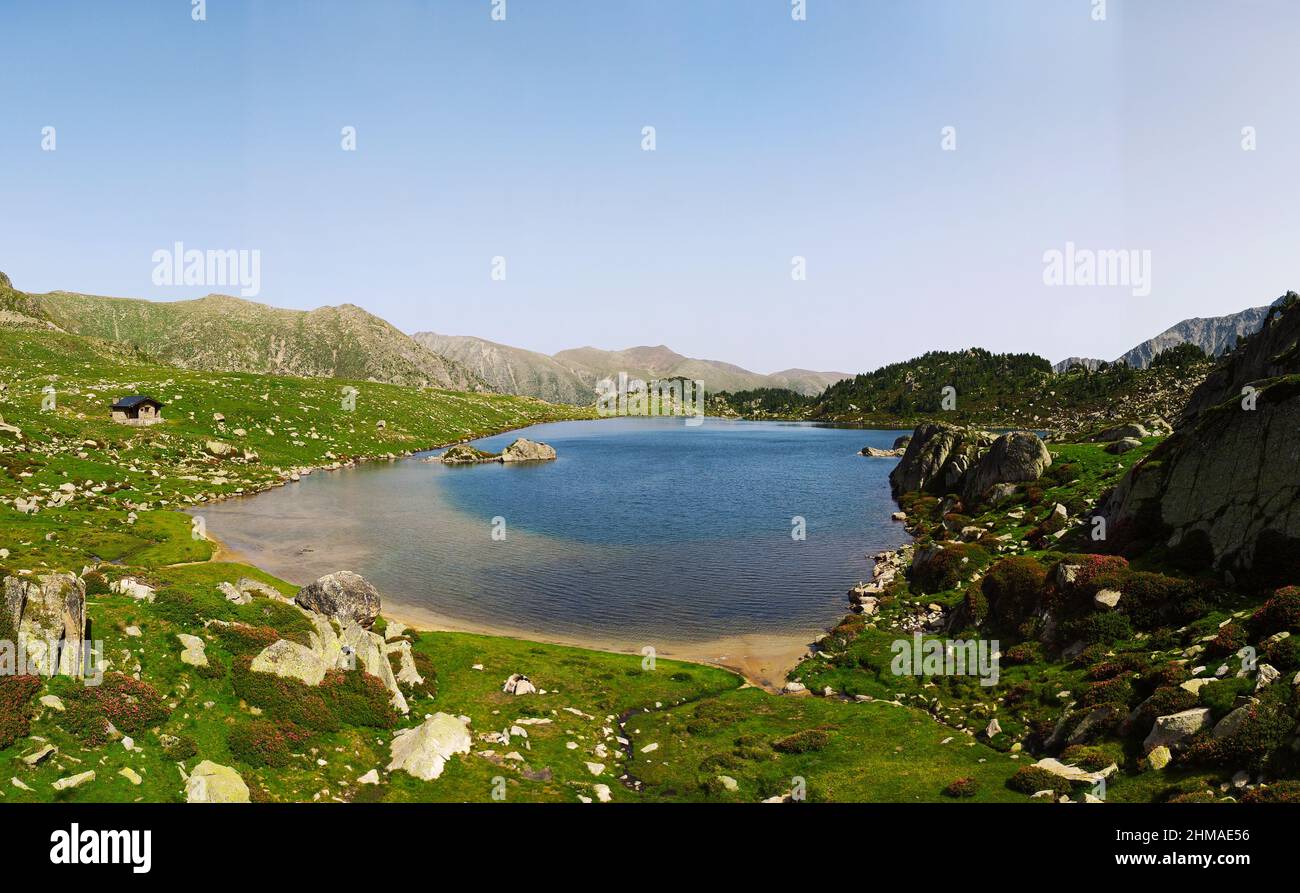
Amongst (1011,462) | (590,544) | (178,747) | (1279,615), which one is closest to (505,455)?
(590,544)

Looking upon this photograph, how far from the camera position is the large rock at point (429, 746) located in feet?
79.7

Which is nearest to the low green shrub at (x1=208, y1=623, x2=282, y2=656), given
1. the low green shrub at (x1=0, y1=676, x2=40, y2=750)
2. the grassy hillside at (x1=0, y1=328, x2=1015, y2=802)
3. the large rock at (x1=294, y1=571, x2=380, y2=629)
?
the grassy hillside at (x1=0, y1=328, x2=1015, y2=802)

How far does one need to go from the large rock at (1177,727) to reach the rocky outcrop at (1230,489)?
11.9 metres

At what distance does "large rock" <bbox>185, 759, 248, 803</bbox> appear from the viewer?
63.9ft

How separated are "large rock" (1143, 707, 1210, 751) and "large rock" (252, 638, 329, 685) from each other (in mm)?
32594

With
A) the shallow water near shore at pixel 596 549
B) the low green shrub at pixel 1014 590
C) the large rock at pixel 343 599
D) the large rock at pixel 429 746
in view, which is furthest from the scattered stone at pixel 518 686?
the low green shrub at pixel 1014 590

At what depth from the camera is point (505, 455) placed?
163375 millimetres

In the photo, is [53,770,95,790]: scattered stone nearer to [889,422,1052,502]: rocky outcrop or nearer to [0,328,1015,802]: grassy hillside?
[0,328,1015,802]: grassy hillside

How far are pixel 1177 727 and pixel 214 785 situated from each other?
1252 inches

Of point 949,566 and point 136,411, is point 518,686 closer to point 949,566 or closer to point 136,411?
point 949,566

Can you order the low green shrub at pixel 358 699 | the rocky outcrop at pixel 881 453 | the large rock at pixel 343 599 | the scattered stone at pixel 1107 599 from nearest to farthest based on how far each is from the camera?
the low green shrub at pixel 358 699 < the scattered stone at pixel 1107 599 < the large rock at pixel 343 599 < the rocky outcrop at pixel 881 453

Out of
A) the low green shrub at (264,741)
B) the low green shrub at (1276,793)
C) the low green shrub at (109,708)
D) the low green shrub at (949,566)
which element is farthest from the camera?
the low green shrub at (949,566)

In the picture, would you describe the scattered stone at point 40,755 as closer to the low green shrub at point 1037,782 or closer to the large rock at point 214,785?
the large rock at point 214,785
